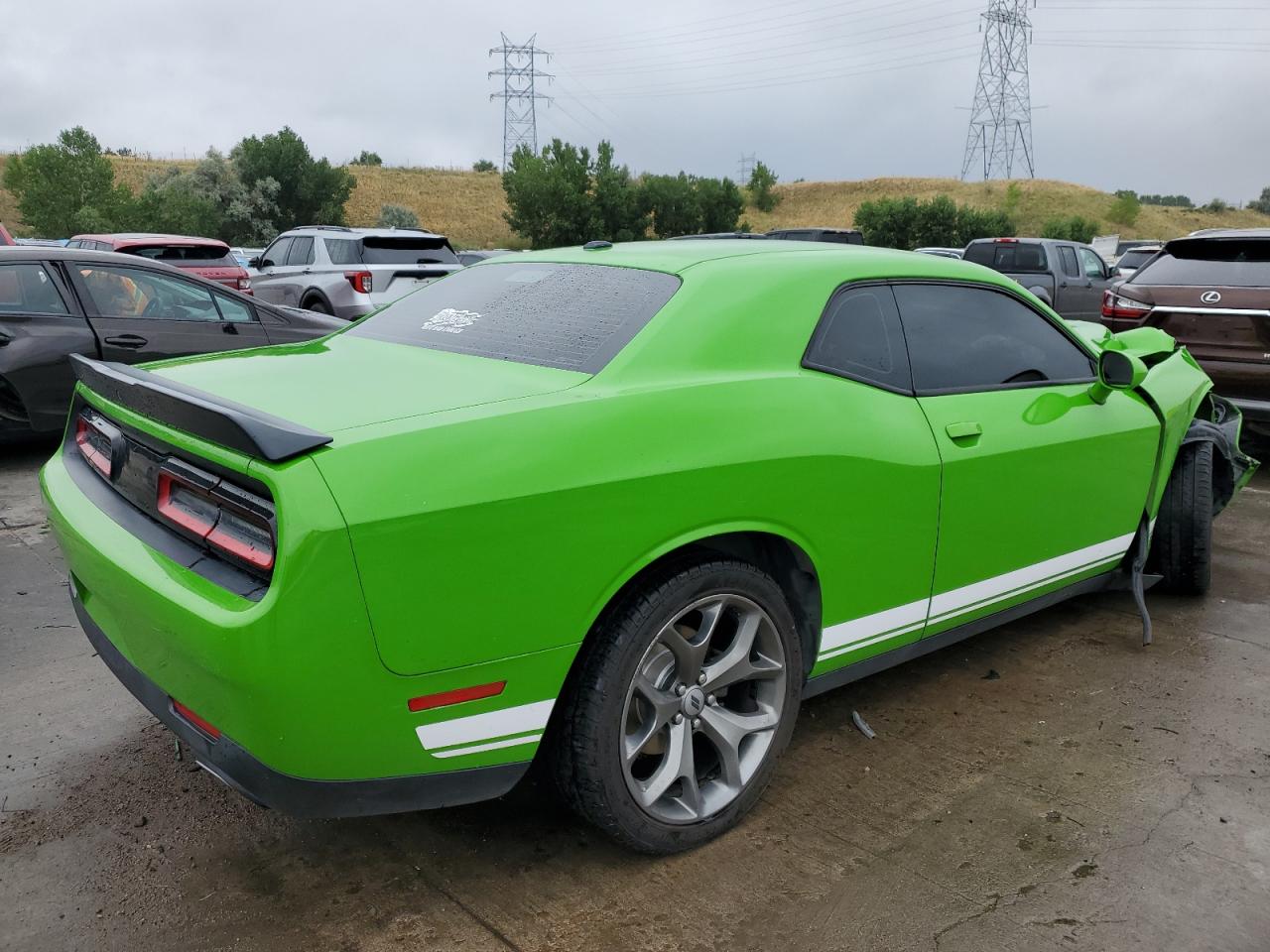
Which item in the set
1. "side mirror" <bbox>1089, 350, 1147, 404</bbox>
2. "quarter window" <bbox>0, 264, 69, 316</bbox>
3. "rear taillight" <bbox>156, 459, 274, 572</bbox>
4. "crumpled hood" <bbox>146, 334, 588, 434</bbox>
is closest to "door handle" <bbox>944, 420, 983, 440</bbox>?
"side mirror" <bbox>1089, 350, 1147, 404</bbox>

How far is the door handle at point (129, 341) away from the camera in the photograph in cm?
694

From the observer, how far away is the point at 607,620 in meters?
2.35

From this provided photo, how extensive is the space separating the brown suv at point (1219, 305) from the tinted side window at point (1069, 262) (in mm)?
8815

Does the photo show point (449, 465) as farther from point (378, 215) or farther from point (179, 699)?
point (378, 215)

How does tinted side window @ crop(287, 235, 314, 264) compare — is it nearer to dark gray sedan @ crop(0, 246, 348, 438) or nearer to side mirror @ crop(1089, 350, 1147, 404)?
dark gray sedan @ crop(0, 246, 348, 438)

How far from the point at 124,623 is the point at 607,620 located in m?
1.17

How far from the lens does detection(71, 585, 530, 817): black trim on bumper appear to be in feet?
6.74

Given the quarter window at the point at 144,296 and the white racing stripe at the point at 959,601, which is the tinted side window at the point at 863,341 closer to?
the white racing stripe at the point at 959,601

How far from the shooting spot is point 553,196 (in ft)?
149

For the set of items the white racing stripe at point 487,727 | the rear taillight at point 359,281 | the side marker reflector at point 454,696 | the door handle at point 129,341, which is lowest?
the white racing stripe at point 487,727

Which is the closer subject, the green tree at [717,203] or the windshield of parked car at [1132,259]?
the windshield of parked car at [1132,259]

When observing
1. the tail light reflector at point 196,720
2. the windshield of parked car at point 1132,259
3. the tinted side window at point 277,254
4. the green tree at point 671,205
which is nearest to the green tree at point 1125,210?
the green tree at point 671,205

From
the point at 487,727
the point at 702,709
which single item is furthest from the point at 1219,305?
the point at 487,727

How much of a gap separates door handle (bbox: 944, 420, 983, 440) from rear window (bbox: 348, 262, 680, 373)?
0.98m
